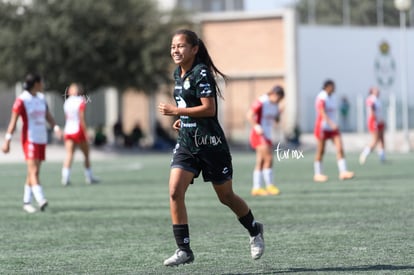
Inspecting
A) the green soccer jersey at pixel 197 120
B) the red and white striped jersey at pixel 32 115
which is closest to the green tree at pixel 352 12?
the red and white striped jersey at pixel 32 115

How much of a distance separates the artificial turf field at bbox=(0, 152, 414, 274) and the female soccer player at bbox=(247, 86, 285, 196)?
415 mm

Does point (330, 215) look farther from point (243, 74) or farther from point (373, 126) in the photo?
point (243, 74)

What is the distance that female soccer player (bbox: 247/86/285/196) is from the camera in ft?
64.7

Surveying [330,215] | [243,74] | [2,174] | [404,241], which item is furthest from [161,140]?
[404,241]

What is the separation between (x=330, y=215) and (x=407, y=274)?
5883 millimetres

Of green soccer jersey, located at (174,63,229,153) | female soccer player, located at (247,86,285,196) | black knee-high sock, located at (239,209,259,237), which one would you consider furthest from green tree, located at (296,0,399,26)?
green soccer jersey, located at (174,63,229,153)

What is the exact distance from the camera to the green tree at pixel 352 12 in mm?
108938

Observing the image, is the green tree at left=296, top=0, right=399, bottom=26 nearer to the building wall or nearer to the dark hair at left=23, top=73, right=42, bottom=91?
the building wall

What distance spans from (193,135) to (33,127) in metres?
7.37

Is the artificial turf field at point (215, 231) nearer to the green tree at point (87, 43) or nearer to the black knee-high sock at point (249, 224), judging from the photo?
the black knee-high sock at point (249, 224)

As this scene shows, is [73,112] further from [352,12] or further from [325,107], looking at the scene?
[352,12]

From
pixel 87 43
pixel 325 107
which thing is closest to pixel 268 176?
pixel 325 107

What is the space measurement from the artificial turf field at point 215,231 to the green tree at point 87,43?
25846mm

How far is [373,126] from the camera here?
3119 cm
